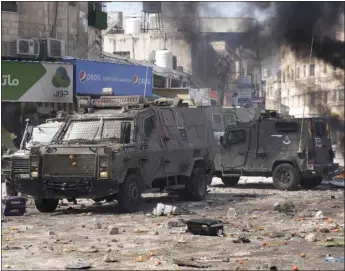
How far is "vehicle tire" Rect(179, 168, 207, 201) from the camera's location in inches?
539

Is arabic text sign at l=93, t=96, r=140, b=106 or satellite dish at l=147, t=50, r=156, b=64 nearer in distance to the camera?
arabic text sign at l=93, t=96, r=140, b=106

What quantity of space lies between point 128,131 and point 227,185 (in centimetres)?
693

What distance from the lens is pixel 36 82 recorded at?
20.5m

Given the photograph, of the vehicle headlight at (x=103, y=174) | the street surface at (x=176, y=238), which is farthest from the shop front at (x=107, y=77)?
the vehicle headlight at (x=103, y=174)

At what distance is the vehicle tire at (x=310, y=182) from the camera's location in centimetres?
1712

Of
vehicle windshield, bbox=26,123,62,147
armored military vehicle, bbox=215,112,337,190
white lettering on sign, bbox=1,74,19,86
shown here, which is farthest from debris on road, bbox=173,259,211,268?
white lettering on sign, bbox=1,74,19,86

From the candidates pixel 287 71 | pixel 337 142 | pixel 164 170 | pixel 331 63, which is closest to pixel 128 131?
pixel 164 170

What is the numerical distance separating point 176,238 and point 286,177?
27.2 feet

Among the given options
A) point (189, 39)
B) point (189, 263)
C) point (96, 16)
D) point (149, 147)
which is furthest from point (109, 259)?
point (96, 16)

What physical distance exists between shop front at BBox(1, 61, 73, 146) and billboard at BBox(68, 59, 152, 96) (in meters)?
0.39

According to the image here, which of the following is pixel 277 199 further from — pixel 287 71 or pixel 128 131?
pixel 287 71

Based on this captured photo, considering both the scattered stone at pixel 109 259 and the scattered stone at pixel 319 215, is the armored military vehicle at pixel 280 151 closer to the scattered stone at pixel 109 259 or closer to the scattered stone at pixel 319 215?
the scattered stone at pixel 319 215

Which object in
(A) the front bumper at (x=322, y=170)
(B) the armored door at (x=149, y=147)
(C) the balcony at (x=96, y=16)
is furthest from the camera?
(C) the balcony at (x=96, y=16)

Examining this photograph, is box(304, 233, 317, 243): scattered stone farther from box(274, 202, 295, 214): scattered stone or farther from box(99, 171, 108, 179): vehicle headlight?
box(99, 171, 108, 179): vehicle headlight
